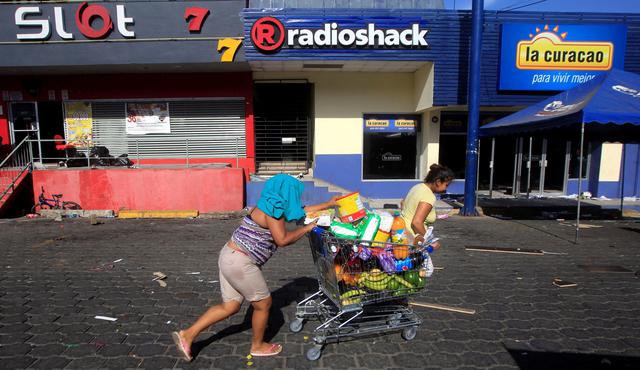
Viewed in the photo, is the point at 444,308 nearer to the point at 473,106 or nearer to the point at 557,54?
the point at 473,106

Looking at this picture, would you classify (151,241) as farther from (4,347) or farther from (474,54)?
(474,54)

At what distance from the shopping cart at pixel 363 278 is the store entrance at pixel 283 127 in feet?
30.4

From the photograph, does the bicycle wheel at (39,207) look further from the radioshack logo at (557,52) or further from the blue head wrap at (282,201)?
the radioshack logo at (557,52)

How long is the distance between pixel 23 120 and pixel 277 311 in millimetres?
12810

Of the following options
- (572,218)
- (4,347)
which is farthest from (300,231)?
(572,218)

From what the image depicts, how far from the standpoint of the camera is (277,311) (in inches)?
165

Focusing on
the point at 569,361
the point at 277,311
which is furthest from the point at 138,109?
the point at 569,361

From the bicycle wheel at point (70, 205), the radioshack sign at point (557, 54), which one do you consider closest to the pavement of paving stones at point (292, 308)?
the bicycle wheel at point (70, 205)

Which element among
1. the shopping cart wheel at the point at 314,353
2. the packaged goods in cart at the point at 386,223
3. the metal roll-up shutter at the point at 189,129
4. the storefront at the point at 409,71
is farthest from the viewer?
the metal roll-up shutter at the point at 189,129

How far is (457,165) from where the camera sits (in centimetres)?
1312

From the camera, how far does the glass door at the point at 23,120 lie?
1244 cm

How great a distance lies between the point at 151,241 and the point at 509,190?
11.5 m

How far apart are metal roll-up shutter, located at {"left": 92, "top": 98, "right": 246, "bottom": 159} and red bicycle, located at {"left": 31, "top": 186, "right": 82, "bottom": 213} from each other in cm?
253

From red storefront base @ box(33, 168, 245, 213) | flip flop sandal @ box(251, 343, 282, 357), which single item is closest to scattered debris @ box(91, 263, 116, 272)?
flip flop sandal @ box(251, 343, 282, 357)
